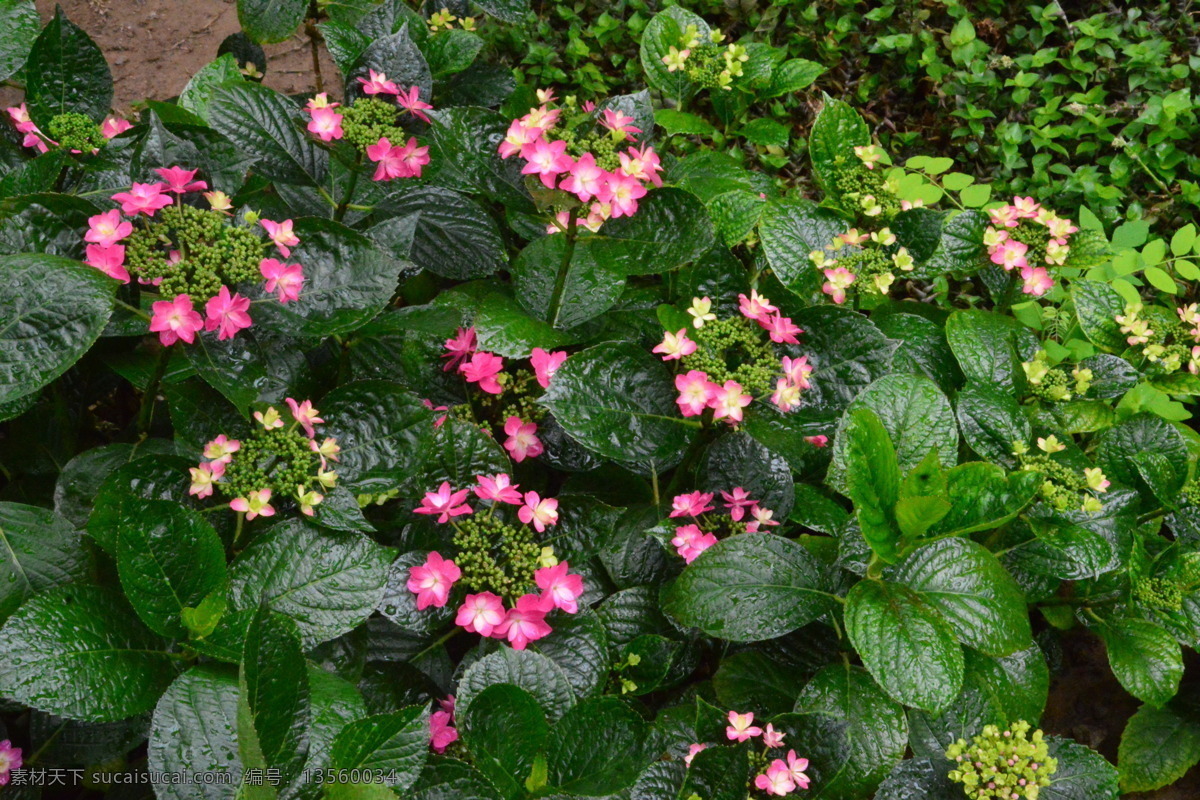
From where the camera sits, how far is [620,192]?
5.53 feet

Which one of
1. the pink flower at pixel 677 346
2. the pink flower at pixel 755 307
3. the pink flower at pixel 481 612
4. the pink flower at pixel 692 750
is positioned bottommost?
the pink flower at pixel 692 750

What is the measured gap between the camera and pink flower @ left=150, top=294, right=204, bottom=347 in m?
1.42

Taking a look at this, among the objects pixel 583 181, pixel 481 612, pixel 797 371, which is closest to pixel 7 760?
pixel 481 612

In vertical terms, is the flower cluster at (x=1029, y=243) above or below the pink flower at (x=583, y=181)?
below

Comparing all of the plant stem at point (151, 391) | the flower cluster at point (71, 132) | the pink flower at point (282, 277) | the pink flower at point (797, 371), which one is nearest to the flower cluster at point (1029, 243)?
the pink flower at point (797, 371)

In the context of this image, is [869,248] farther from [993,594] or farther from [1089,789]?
[1089,789]

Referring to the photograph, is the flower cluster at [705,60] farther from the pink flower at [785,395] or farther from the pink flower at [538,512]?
the pink flower at [538,512]

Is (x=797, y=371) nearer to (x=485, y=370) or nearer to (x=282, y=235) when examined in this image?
(x=485, y=370)

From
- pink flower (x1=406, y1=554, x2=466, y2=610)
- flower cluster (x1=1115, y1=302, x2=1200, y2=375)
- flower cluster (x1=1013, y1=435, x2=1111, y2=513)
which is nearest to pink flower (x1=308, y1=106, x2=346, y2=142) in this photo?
pink flower (x1=406, y1=554, x2=466, y2=610)

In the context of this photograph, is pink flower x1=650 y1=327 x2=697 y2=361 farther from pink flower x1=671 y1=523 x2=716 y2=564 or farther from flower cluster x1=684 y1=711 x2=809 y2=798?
flower cluster x1=684 y1=711 x2=809 y2=798

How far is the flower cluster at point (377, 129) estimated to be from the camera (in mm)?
1751

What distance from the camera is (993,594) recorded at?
1.56 metres

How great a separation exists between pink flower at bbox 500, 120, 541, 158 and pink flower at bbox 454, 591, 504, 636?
81 centimetres

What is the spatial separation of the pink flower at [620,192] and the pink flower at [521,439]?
44 centimetres
